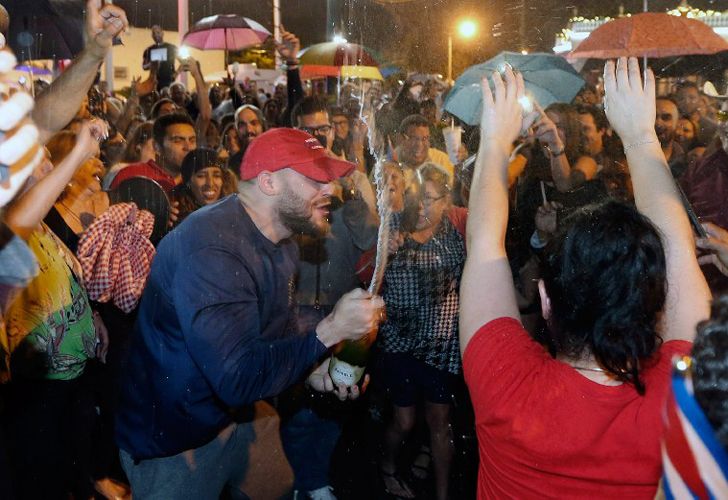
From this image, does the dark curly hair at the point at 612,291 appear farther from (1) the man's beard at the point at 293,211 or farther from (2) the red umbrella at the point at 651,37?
(2) the red umbrella at the point at 651,37

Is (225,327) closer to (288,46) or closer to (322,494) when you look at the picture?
(322,494)

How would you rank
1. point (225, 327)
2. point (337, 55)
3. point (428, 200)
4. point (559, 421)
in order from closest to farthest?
1. point (559, 421)
2. point (225, 327)
3. point (428, 200)
4. point (337, 55)

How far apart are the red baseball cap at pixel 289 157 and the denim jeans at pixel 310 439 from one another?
129 cm

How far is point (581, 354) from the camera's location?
5.41ft

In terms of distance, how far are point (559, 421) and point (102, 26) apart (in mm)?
2031

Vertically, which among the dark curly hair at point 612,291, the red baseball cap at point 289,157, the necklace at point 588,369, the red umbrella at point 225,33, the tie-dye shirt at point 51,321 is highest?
the red umbrella at point 225,33

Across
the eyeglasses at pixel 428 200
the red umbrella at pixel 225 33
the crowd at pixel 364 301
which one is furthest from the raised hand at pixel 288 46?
the eyeglasses at pixel 428 200

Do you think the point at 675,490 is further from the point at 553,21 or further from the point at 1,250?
the point at 553,21

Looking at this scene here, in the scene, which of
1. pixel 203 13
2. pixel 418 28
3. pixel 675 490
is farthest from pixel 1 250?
pixel 203 13

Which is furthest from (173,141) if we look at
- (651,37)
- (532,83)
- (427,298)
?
(651,37)

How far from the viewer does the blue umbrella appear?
4.96 meters

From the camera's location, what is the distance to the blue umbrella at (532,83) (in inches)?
195

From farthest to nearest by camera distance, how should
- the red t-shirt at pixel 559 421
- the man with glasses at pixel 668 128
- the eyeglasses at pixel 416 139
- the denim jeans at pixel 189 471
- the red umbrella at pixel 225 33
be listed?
1. the red umbrella at pixel 225 33
2. the eyeglasses at pixel 416 139
3. the man with glasses at pixel 668 128
4. the denim jeans at pixel 189 471
5. the red t-shirt at pixel 559 421

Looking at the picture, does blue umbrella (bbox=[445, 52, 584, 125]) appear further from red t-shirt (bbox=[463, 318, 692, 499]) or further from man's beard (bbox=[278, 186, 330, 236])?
red t-shirt (bbox=[463, 318, 692, 499])
